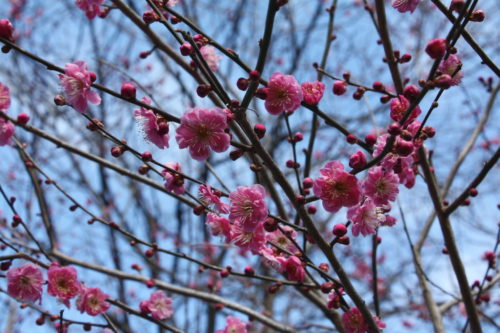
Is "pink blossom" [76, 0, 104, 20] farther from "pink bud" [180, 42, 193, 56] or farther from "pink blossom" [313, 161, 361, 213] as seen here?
"pink blossom" [313, 161, 361, 213]

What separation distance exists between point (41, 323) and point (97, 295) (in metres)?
0.36

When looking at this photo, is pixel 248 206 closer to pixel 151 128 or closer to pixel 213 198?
pixel 213 198

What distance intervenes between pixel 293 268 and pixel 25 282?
126cm

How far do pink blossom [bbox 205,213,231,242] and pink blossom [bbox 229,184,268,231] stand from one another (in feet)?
0.68

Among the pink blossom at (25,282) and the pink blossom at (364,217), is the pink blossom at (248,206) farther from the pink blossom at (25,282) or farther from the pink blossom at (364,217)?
the pink blossom at (25,282)

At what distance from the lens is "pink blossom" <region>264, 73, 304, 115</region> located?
1707 mm

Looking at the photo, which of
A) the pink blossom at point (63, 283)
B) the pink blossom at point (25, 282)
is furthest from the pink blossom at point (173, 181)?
the pink blossom at point (25, 282)

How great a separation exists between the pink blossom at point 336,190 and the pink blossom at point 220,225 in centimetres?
42

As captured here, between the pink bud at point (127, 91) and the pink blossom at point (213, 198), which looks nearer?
the pink bud at point (127, 91)

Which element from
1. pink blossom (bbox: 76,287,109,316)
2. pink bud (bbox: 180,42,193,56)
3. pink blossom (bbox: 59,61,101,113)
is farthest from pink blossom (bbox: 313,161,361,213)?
pink blossom (bbox: 76,287,109,316)

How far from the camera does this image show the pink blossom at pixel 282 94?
1707 mm

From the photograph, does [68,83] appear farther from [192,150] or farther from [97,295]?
[97,295]

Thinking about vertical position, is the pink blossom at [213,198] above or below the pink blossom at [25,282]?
above

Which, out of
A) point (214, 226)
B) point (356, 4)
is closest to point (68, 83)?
point (214, 226)
